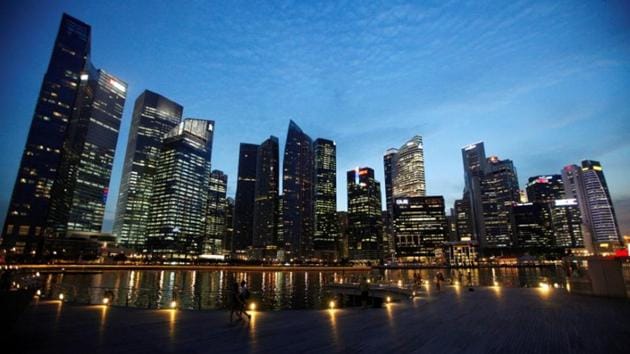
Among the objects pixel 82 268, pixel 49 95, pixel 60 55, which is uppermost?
pixel 60 55

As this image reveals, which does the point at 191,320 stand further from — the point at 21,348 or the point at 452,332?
the point at 452,332

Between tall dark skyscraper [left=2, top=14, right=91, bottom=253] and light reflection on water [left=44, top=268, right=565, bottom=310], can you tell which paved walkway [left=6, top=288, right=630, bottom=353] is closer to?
light reflection on water [left=44, top=268, right=565, bottom=310]

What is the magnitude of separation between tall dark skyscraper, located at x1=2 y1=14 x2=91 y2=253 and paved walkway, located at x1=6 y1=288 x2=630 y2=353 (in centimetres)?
19857

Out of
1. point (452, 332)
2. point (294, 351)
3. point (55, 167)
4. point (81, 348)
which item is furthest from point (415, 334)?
point (55, 167)

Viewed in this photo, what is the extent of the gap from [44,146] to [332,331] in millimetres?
214264

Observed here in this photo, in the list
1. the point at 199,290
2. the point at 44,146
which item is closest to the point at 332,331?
the point at 199,290

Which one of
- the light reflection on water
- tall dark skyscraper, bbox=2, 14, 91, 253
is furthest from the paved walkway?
tall dark skyscraper, bbox=2, 14, 91, 253

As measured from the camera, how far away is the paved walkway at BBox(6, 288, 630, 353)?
33.0 ft

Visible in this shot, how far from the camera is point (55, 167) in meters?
171

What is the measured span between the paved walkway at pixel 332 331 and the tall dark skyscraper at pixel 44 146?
7818 inches

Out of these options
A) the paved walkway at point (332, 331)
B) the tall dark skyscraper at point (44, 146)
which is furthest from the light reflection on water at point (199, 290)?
the tall dark skyscraper at point (44, 146)

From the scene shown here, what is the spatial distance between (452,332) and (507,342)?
2095mm

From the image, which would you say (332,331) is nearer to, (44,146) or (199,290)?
(199,290)

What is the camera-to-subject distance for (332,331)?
41.4 ft
